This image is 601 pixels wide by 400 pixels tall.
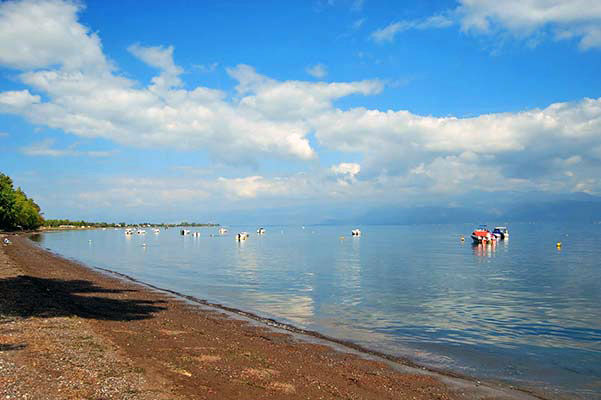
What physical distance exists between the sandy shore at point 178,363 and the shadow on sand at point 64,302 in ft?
0.36

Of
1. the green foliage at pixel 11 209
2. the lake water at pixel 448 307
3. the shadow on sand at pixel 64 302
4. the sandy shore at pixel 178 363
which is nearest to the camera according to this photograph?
the sandy shore at pixel 178 363

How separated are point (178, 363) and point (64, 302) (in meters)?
15.4

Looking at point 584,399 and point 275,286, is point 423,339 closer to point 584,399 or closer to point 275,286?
point 584,399

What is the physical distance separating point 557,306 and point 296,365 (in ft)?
88.7

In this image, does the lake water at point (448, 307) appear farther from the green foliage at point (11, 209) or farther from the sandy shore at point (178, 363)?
the green foliage at point (11, 209)

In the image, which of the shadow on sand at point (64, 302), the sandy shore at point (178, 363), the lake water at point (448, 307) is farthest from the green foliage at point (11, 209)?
the sandy shore at point (178, 363)

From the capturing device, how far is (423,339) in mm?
24047

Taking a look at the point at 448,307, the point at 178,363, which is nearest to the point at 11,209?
the point at 448,307

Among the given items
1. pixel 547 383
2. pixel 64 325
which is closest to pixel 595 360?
pixel 547 383

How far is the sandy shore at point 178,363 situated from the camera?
1252 centimetres

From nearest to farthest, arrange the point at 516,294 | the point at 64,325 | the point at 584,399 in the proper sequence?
1. the point at 584,399
2. the point at 64,325
3. the point at 516,294

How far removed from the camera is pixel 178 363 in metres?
15.6

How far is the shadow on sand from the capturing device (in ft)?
75.6

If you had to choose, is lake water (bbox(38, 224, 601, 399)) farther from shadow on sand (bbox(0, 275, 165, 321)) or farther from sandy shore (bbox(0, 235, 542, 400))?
shadow on sand (bbox(0, 275, 165, 321))
